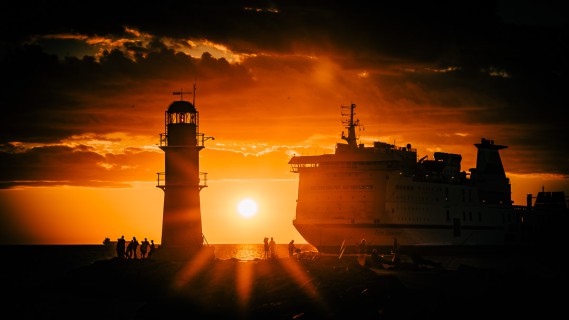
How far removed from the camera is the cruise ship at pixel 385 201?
72.3 metres

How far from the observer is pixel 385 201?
72.2 meters

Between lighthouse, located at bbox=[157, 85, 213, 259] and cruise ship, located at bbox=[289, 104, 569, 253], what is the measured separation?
74.4 ft

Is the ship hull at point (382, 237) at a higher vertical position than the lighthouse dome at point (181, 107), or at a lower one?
lower

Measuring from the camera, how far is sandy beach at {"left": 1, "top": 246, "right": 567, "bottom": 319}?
36625 mm

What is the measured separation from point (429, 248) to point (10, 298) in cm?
4256

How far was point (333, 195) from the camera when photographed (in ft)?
241

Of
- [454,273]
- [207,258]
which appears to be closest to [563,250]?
[454,273]

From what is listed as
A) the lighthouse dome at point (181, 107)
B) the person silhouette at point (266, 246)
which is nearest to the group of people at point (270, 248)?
the person silhouette at point (266, 246)

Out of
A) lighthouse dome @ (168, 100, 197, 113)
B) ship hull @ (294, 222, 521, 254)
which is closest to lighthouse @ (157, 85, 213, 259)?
lighthouse dome @ (168, 100, 197, 113)

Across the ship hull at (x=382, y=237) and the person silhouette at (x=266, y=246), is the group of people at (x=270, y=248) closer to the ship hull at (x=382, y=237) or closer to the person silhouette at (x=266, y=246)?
the person silhouette at (x=266, y=246)

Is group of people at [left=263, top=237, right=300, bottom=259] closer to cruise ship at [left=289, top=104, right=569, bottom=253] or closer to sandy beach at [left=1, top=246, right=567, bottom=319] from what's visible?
sandy beach at [left=1, top=246, right=567, bottom=319]

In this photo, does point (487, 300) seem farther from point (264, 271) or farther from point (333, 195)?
point (333, 195)

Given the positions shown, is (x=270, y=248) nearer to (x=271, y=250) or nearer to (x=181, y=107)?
(x=271, y=250)

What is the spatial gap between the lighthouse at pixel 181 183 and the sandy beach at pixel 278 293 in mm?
1467
